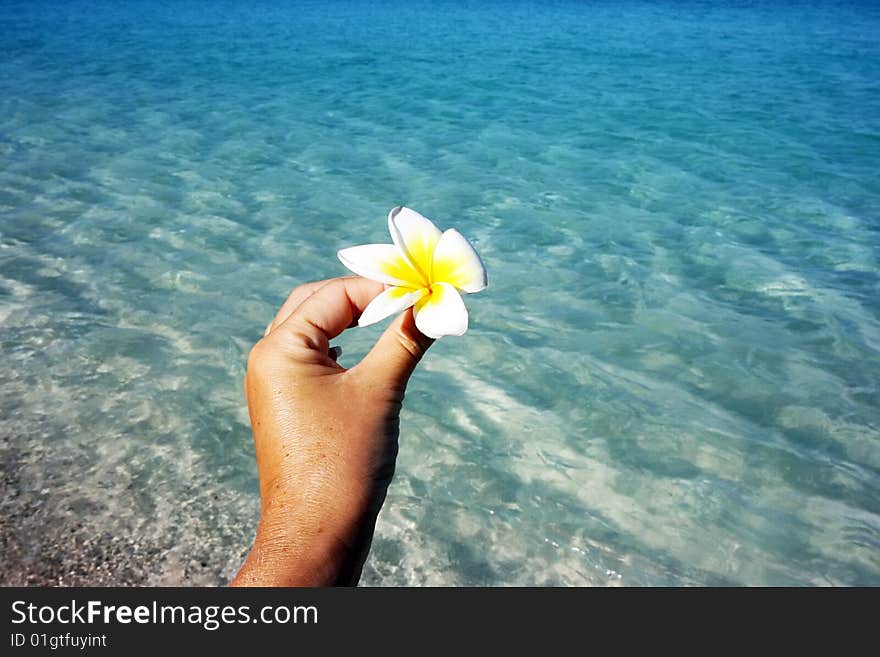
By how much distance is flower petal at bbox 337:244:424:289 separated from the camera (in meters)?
1.56

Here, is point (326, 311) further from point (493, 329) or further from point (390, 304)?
point (493, 329)

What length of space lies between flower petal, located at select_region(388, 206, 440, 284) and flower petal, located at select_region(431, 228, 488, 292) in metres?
0.05

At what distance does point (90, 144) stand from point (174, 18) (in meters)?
20.0

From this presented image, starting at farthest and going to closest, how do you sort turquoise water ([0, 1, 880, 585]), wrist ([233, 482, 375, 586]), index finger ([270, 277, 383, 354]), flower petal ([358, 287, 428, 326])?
turquoise water ([0, 1, 880, 585]) < index finger ([270, 277, 383, 354]) < flower petal ([358, 287, 428, 326]) < wrist ([233, 482, 375, 586])

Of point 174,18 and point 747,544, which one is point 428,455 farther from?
point 174,18

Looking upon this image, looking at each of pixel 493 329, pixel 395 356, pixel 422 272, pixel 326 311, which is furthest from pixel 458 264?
pixel 493 329

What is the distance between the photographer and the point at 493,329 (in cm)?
494

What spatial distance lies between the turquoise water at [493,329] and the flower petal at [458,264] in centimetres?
182

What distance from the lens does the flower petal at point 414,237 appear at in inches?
61.2

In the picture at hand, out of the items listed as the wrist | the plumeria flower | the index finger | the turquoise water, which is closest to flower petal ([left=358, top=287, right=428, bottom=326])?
the plumeria flower

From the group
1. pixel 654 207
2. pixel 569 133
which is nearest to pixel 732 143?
pixel 569 133

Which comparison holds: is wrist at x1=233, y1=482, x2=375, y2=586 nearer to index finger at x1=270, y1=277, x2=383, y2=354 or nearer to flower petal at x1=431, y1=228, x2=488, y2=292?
index finger at x1=270, y1=277, x2=383, y2=354

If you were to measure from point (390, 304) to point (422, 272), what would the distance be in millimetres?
106

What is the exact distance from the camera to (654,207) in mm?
7473
